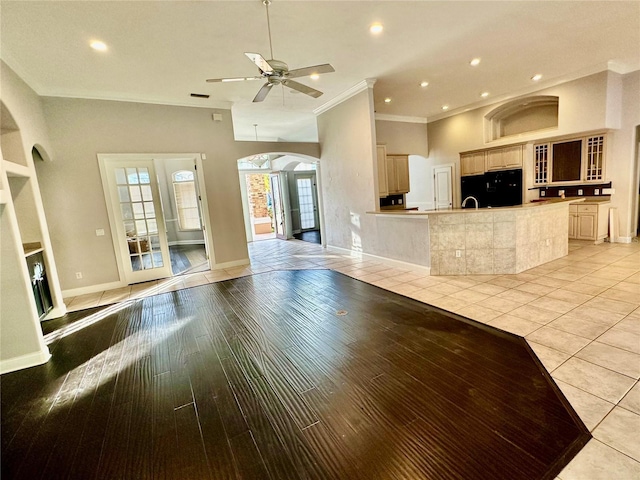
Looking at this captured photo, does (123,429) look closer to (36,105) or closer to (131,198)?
(131,198)

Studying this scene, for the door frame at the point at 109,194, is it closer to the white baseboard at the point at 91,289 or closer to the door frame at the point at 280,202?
the white baseboard at the point at 91,289

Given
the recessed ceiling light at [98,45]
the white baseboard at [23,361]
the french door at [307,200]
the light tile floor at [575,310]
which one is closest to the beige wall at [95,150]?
the light tile floor at [575,310]

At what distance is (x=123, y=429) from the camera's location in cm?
197

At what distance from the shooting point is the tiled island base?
441 centimetres

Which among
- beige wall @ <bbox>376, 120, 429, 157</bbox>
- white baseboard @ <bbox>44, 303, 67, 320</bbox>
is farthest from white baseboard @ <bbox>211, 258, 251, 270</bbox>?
beige wall @ <bbox>376, 120, 429, 157</bbox>

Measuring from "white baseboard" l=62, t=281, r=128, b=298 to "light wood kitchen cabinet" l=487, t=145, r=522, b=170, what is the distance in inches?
346

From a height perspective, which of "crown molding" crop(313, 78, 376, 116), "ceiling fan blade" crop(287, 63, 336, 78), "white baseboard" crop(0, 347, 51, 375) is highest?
"crown molding" crop(313, 78, 376, 116)

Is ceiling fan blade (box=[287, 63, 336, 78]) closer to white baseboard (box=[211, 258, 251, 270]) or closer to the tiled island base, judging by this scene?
the tiled island base

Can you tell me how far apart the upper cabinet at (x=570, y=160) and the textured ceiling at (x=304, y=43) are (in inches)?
53.2

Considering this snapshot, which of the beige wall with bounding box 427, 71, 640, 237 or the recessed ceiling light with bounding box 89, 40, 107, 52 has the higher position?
the recessed ceiling light with bounding box 89, 40, 107, 52

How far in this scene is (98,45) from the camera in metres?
3.56

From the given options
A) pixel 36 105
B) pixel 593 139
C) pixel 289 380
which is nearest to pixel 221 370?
pixel 289 380

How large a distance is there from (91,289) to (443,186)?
8922 millimetres

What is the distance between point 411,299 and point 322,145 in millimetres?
4600
